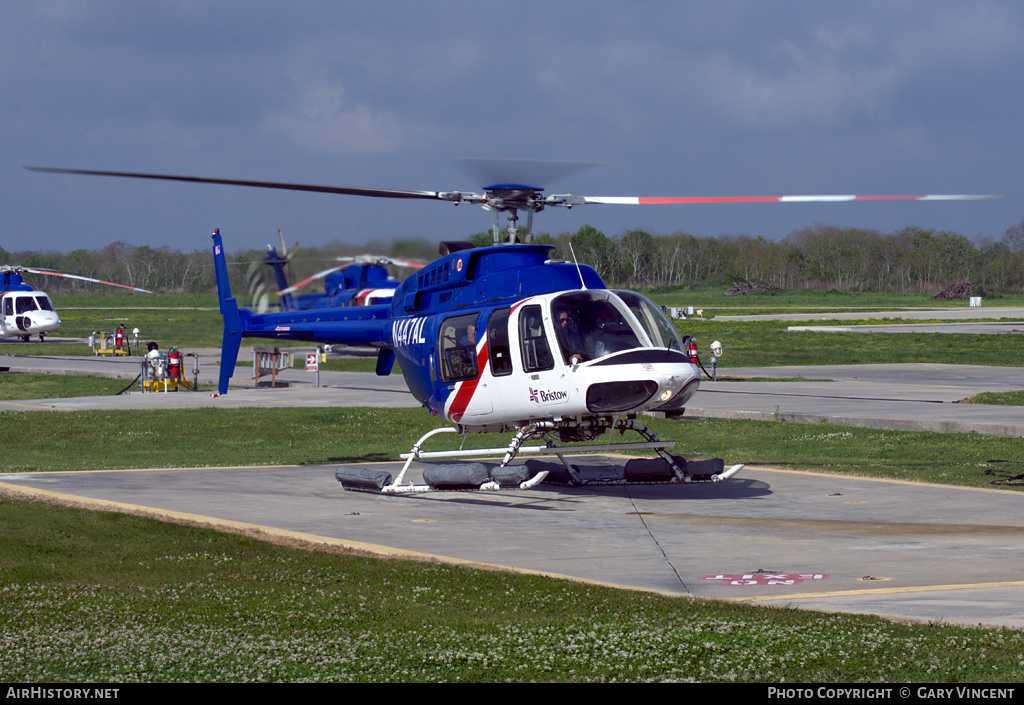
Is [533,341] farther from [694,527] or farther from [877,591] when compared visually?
[877,591]

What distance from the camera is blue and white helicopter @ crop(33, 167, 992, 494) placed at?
13.1 metres

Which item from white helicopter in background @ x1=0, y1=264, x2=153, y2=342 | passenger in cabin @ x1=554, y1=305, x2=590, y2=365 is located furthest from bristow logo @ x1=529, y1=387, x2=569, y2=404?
white helicopter in background @ x1=0, y1=264, x2=153, y2=342

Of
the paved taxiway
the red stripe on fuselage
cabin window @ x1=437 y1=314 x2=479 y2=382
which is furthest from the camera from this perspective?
cabin window @ x1=437 y1=314 x2=479 y2=382

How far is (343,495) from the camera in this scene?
48.2ft

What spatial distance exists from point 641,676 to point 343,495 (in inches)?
356

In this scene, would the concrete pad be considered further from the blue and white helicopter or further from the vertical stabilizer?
the vertical stabilizer

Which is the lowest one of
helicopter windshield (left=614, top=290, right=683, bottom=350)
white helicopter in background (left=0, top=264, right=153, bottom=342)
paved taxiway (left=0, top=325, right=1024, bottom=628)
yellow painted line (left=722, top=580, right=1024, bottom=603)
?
paved taxiway (left=0, top=325, right=1024, bottom=628)

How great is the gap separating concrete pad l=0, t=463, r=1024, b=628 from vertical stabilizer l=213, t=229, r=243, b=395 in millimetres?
3935

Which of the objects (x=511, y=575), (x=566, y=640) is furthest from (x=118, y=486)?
(x=566, y=640)

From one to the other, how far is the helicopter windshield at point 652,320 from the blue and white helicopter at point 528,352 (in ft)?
0.05

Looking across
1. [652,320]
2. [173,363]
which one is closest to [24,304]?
[173,363]

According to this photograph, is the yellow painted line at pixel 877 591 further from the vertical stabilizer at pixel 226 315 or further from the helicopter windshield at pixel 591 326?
the vertical stabilizer at pixel 226 315

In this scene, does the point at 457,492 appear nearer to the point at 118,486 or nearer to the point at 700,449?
the point at 118,486

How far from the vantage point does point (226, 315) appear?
20.7 m
